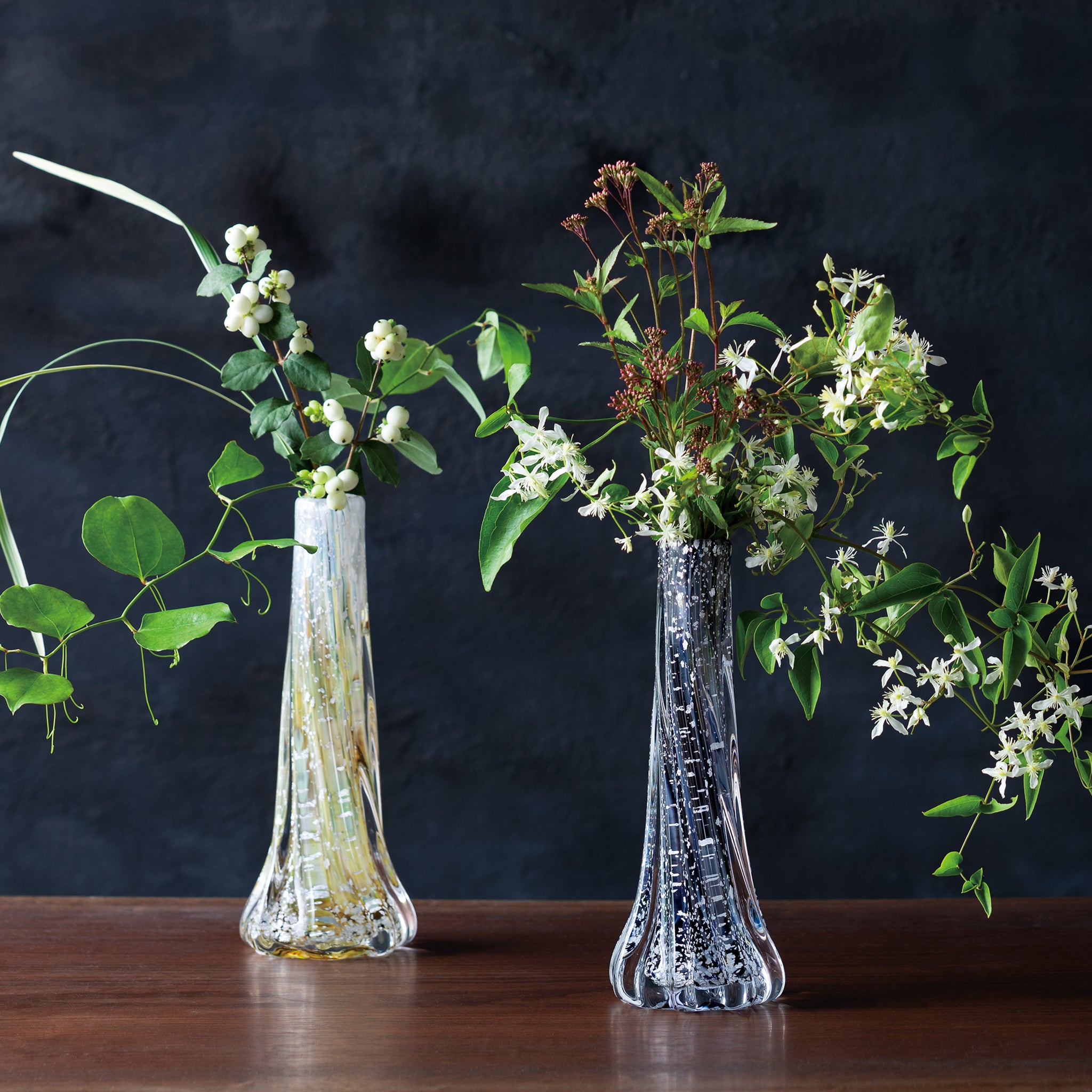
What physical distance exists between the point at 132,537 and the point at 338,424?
0.53 ft

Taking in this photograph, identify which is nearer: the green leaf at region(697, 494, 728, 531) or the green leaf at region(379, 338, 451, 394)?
the green leaf at region(697, 494, 728, 531)

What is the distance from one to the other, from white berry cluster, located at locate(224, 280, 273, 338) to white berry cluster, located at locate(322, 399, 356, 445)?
0.24ft

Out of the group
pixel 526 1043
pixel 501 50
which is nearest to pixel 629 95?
pixel 501 50

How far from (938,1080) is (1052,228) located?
2.97 feet

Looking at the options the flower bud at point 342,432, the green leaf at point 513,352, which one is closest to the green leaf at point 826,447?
the green leaf at point 513,352

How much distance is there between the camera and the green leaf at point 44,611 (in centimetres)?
76

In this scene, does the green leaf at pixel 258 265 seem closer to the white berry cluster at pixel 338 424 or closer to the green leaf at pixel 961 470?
the white berry cluster at pixel 338 424

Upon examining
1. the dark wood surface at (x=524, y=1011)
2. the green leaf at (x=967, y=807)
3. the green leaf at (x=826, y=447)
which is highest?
the green leaf at (x=826, y=447)

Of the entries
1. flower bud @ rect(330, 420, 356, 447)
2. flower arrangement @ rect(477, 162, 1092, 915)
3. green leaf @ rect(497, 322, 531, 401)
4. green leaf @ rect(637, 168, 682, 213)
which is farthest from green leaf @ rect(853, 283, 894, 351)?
flower bud @ rect(330, 420, 356, 447)

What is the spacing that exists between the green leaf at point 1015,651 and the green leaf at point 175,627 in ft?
1.66

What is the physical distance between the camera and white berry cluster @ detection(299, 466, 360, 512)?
78cm

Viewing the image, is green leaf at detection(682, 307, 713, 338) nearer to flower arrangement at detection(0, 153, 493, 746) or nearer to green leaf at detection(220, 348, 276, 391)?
flower arrangement at detection(0, 153, 493, 746)

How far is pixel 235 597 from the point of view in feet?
3.83

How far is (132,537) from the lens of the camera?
0.77 metres
